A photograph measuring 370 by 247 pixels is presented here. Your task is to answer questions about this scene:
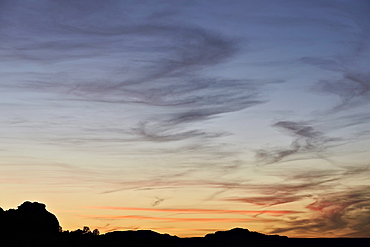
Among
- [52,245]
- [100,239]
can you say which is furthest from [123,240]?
[52,245]

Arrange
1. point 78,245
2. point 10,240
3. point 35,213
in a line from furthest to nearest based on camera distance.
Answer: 1. point 35,213
2. point 78,245
3. point 10,240

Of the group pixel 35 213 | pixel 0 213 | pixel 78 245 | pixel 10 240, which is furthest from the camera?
pixel 35 213

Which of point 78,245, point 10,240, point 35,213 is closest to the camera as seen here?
→ point 10,240

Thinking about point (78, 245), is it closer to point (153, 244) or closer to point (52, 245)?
point (52, 245)

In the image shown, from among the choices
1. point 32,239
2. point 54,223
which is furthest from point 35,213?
point 32,239

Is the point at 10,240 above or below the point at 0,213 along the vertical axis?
below

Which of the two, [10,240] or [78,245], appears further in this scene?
Result: [78,245]

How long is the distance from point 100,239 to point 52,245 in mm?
29221

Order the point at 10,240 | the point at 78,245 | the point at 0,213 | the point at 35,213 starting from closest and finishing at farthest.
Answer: the point at 10,240, the point at 78,245, the point at 0,213, the point at 35,213

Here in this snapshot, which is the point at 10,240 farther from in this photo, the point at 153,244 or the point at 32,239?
the point at 153,244

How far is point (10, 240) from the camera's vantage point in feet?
422

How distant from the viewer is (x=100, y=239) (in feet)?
530

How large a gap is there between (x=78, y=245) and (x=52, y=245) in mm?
10660

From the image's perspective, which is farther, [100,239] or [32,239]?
[100,239]
